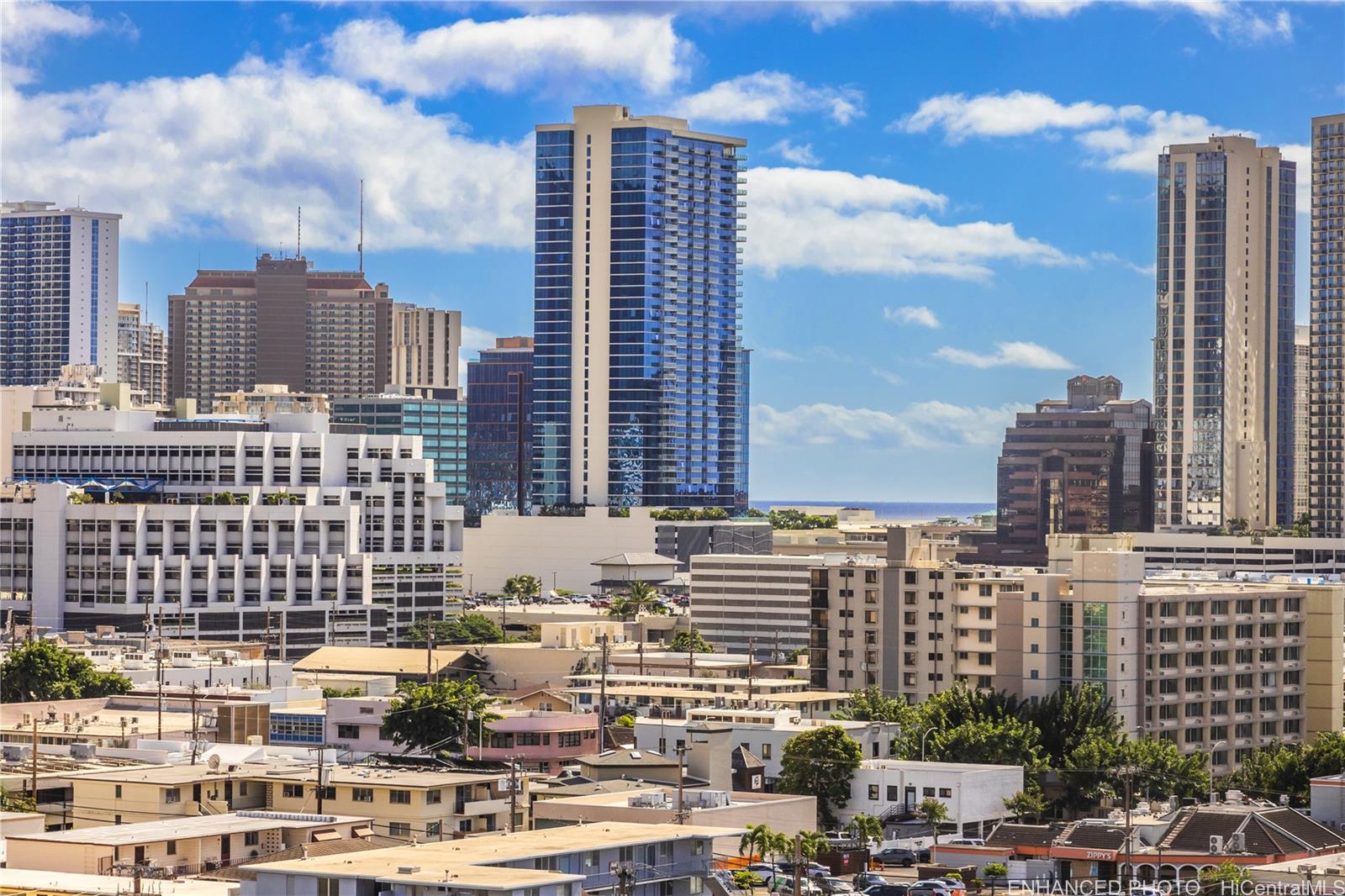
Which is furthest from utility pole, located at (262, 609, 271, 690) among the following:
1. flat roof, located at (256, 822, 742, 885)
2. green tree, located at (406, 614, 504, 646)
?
flat roof, located at (256, 822, 742, 885)

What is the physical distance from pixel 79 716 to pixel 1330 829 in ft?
154

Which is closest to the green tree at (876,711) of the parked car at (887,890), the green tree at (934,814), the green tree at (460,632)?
the green tree at (934,814)

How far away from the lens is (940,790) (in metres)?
78.8

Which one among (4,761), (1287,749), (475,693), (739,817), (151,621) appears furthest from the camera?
(151,621)

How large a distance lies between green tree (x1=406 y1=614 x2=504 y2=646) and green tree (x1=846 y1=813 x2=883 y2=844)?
72.7m

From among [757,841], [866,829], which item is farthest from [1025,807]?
[757,841]

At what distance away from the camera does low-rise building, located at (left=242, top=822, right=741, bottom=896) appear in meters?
41.4

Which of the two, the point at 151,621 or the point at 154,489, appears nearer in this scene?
the point at 151,621

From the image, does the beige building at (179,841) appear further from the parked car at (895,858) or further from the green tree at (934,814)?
the green tree at (934,814)

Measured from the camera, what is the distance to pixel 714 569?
161000mm

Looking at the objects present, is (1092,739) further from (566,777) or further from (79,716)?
(79,716)

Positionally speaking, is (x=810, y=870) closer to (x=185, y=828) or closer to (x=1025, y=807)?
(x=1025, y=807)

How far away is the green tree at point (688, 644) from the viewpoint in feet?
463

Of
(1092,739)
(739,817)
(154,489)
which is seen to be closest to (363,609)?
(154,489)
